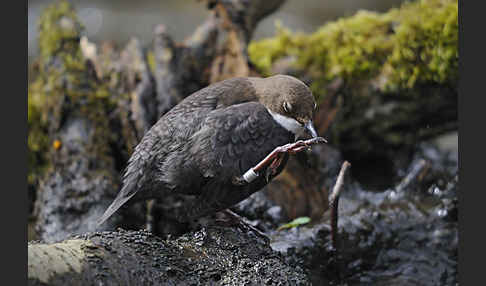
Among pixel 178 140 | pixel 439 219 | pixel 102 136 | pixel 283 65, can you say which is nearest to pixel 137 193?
pixel 178 140

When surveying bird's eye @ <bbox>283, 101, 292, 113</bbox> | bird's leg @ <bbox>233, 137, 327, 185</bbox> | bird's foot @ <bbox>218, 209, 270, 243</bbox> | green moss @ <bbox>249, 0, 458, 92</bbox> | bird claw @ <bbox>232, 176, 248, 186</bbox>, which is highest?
green moss @ <bbox>249, 0, 458, 92</bbox>

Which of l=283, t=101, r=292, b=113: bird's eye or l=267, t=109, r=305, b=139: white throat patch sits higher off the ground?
l=283, t=101, r=292, b=113: bird's eye

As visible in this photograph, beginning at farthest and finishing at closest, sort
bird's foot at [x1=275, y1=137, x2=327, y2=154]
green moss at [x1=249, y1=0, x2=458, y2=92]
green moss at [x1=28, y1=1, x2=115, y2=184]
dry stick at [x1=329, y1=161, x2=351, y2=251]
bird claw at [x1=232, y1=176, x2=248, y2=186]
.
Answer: green moss at [x1=249, y1=0, x2=458, y2=92], green moss at [x1=28, y1=1, x2=115, y2=184], dry stick at [x1=329, y1=161, x2=351, y2=251], bird claw at [x1=232, y1=176, x2=248, y2=186], bird's foot at [x1=275, y1=137, x2=327, y2=154]

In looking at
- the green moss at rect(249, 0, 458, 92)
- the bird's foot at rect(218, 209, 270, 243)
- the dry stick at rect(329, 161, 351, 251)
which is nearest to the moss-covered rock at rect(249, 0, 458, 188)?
the green moss at rect(249, 0, 458, 92)

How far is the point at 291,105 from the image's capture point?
3160mm

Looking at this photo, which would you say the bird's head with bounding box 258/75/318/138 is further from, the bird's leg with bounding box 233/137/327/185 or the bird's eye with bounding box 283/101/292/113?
the bird's leg with bounding box 233/137/327/185

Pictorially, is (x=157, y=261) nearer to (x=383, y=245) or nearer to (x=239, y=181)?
(x=239, y=181)

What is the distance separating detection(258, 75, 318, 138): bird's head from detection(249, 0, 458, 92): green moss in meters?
2.09

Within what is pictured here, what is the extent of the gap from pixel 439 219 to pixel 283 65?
2221 millimetres

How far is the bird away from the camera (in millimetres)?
2945

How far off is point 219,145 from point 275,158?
1.18 feet

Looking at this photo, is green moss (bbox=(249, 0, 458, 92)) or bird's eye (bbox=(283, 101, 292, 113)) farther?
green moss (bbox=(249, 0, 458, 92))

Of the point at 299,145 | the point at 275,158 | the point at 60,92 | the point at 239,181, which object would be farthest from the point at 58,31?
the point at 299,145

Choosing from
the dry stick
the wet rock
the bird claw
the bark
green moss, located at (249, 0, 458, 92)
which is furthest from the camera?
green moss, located at (249, 0, 458, 92)
